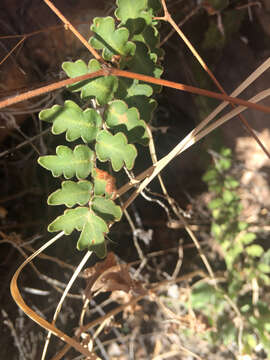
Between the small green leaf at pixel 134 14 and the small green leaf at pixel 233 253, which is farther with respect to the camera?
the small green leaf at pixel 233 253

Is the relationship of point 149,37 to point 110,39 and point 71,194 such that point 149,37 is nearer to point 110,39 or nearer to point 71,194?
point 110,39

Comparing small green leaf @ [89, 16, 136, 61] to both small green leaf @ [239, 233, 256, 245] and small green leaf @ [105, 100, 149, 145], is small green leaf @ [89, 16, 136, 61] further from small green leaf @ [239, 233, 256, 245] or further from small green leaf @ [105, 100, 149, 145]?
small green leaf @ [239, 233, 256, 245]

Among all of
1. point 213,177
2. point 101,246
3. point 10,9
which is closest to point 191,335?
point 213,177

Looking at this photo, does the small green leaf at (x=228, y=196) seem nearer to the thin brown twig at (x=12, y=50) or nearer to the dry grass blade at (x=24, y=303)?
the dry grass blade at (x=24, y=303)

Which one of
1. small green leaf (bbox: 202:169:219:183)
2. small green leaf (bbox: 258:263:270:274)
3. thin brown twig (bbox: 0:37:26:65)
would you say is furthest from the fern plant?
small green leaf (bbox: 258:263:270:274)

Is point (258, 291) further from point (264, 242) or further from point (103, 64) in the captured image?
point (103, 64)

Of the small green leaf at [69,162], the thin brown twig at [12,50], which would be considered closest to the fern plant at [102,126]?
the small green leaf at [69,162]

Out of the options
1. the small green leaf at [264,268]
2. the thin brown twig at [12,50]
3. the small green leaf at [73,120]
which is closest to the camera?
the small green leaf at [73,120]
